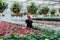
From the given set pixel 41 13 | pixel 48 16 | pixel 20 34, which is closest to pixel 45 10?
pixel 41 13

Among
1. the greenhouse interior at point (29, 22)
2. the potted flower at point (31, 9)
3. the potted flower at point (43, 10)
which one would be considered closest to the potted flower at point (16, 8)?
the greenhouse interior at point (29, 22)

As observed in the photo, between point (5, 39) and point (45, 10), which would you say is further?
point (45, 10)

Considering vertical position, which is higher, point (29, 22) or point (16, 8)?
point (16, 8)

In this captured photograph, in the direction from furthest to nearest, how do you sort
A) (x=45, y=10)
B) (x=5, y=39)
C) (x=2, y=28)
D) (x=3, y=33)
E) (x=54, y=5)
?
(x=54, y=5) → (x=45, y=10) → (x=2, y=28) → (x=3, y=33) → (x=5, y=39)

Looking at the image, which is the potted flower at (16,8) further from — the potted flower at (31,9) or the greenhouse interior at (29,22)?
the potted flower at (31,9)

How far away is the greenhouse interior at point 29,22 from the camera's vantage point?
14.7ft

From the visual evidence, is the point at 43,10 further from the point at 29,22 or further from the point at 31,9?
the point at 29,22

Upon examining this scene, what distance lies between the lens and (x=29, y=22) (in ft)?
18.1

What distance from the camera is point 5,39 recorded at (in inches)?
171

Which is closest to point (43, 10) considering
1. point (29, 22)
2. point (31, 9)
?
point (31, 9)

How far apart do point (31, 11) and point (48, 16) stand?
101 centimetres

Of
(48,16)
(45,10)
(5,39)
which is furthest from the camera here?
(48,16)

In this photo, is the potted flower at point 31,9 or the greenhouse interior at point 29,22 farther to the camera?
the potted flower at point 31,9

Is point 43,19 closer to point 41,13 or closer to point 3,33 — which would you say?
point 41,13
